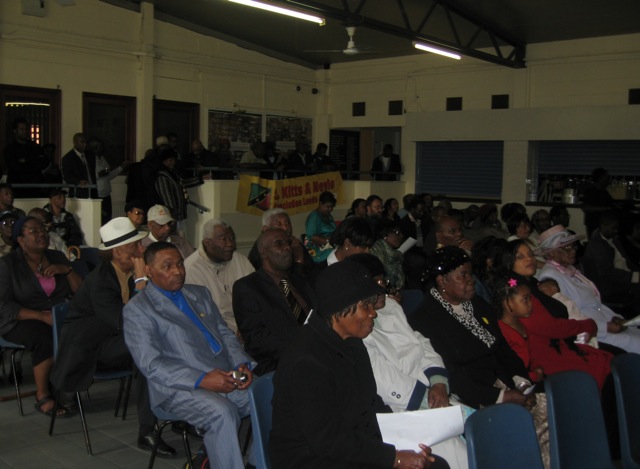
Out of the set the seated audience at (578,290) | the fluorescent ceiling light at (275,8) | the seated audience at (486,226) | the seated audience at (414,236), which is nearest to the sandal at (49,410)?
the seated audience at (414,236)

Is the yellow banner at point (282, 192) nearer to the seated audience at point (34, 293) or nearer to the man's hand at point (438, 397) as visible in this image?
the seated audience at point (34, 293)

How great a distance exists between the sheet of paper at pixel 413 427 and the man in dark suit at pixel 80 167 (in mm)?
7678

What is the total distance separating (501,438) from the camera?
2.47 m

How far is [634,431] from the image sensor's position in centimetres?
326

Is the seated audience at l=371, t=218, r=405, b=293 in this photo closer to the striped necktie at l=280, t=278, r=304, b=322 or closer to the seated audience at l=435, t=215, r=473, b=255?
the seated audience at l=435, t=215, r=473, b=255

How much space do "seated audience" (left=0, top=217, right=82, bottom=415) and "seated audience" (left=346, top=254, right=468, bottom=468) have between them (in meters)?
2.50

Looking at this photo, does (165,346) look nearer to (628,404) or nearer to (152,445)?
(152,445)

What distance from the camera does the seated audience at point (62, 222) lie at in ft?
26.7

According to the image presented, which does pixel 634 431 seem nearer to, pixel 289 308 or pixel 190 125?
pixel 289 308

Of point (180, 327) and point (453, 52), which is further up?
point (453, 52)

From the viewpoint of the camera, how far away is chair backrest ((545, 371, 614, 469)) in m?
2.82

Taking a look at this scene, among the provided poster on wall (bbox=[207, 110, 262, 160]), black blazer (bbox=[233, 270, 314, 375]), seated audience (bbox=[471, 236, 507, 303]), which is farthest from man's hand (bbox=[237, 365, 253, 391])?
poster on wall (bbox=[207, 110, 262, 160])

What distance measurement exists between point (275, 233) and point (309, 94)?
1111 centimetres

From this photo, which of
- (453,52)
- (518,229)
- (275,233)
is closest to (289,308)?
(275,233)
